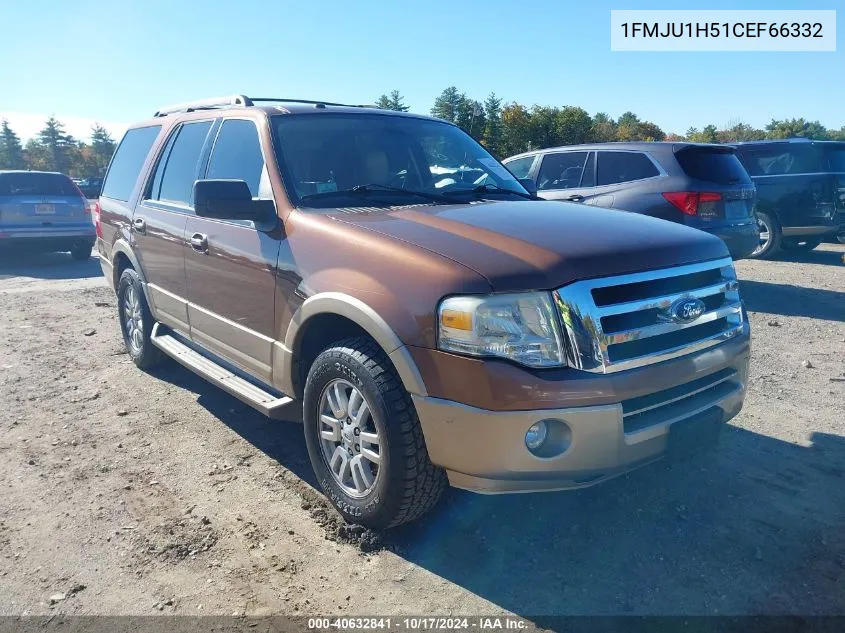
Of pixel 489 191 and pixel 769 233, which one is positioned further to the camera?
pixel 769 233

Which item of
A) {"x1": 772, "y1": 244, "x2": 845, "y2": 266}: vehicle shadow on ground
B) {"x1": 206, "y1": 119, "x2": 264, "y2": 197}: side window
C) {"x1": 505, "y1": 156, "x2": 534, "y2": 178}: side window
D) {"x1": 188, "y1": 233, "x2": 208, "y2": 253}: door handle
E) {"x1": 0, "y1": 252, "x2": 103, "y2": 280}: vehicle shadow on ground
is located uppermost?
{"x1": 206, "y1": 119, "x2": 264, "y2": 197}: side window

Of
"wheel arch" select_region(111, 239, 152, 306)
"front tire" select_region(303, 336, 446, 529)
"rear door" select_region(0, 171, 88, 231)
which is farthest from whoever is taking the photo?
"rear door" select_region(0, 171, 88, 231)

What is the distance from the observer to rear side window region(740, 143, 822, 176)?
10086 mm

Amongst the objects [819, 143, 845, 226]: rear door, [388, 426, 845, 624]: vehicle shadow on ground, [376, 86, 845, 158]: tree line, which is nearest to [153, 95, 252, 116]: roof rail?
[388, 426, 845, 624]: vehicle shadow on ground

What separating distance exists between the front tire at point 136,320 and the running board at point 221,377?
21 centimetres

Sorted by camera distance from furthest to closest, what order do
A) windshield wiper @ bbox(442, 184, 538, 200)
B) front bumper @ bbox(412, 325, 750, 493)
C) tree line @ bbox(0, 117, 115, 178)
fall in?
tree line @ bbox(0, 117, 115, 178)
windshield wiper @ bbox(442, 184, 538, 200)
front bumper @ bbox(412, 325, 750, 493)

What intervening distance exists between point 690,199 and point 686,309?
484cm

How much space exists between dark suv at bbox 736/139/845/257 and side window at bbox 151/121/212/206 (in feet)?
28.6

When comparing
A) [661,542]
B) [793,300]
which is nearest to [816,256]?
[793,300]

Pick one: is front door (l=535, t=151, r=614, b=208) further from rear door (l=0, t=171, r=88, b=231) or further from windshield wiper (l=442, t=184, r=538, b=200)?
rear door (l=0, t=171, r=88, b=231)

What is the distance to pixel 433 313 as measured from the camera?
2541 mm

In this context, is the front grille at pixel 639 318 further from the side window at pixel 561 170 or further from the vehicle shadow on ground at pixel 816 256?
the vehicle shadow on ground at pixel 816 256

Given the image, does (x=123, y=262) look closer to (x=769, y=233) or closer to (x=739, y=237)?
(x=739, y=237)

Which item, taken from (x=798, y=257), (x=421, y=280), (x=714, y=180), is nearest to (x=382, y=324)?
(x=421, y=280)
